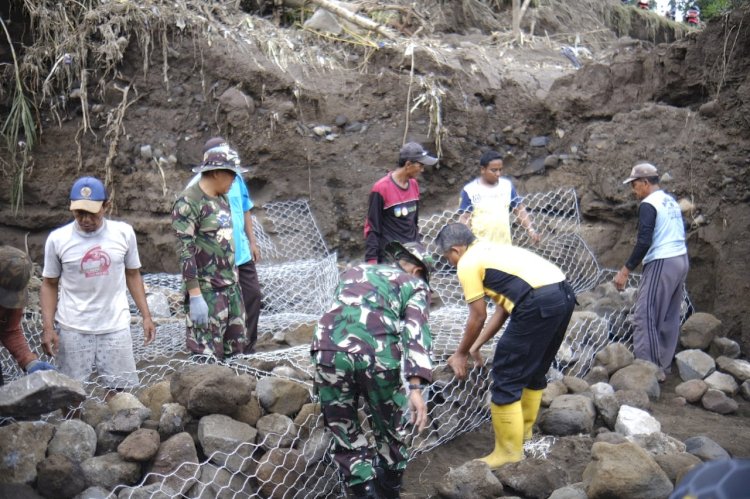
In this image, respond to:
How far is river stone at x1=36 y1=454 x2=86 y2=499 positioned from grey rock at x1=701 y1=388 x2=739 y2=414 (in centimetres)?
389

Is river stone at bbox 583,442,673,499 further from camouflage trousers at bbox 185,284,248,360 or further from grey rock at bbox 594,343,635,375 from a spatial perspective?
camouflage trousers at bbox 185,284,248,360

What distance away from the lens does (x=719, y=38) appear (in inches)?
281

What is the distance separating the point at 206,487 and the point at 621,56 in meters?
6.14

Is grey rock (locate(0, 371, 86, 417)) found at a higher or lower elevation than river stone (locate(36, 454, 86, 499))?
higher

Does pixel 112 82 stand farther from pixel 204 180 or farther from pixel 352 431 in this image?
pixel 352 431

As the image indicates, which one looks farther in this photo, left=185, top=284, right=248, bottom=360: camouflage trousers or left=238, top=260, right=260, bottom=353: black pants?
left=238, top=260, right=260, bottom=353: black pants

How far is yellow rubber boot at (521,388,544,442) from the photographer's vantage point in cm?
432

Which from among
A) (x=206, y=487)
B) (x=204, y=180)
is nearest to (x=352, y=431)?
(x=206, y=487)

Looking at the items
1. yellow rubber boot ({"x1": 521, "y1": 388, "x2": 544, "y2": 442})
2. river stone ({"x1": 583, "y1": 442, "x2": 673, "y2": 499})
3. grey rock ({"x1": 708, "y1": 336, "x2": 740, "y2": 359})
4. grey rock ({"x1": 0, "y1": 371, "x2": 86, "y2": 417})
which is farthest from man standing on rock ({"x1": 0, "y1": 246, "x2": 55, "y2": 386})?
grey rock ({"x1": 708, "y1": 336, "x2": 740, "y2": 359})

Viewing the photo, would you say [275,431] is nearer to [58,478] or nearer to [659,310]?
[58,478]

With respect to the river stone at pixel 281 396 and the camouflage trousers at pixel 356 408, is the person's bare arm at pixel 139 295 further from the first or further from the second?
the camouflage trousers at pixel 356 408

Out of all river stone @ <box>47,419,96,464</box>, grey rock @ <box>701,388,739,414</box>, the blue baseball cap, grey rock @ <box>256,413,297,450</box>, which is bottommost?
grey rock @ <box>701,388,739,414</box>

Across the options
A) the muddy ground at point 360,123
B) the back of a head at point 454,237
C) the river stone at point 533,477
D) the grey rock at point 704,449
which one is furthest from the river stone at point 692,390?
the back of a head at point 454,237

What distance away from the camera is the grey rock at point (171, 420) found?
361 cm
